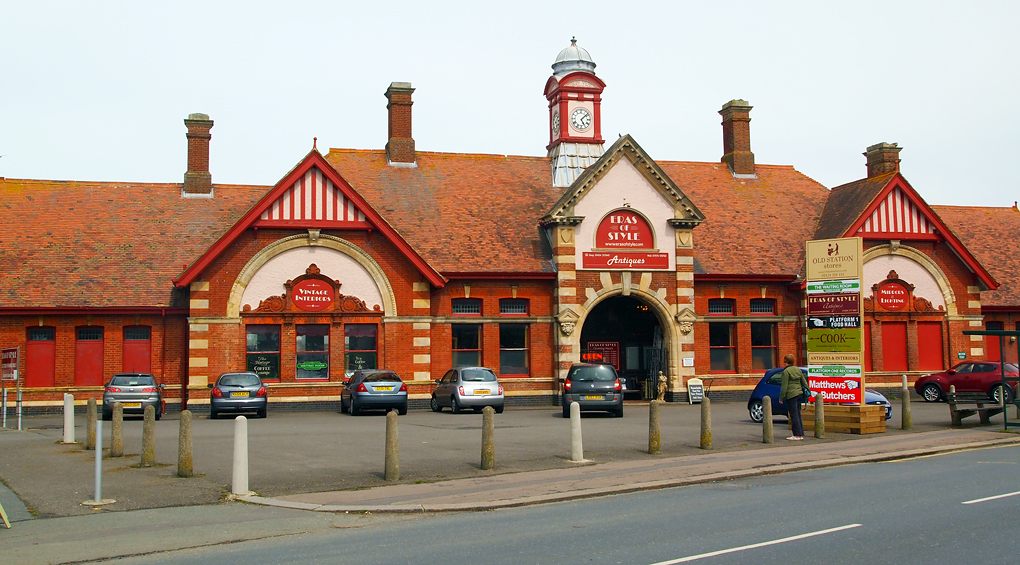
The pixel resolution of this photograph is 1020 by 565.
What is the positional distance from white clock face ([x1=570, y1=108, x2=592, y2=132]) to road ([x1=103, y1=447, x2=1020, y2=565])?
2670cm

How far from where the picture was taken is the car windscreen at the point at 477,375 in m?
28.7

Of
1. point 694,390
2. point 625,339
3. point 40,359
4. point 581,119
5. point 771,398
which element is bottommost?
point 694,390

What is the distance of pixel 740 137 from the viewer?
4078 cm

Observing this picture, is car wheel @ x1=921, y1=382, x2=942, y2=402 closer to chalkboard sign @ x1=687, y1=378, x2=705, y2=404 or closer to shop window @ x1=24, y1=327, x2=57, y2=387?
chalkboard sign @ x1=687, y1=378, x2=705, y2=404

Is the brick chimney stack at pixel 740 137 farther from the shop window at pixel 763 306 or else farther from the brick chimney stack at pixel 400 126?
the brick chimney stack at pixel 400 126

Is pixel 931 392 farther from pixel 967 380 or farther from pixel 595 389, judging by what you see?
pixel 595 389

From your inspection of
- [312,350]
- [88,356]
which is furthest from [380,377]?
[88,356]

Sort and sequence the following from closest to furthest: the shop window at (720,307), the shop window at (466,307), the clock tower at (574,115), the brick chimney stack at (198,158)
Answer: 1. the shop window at (466,307)
2. the brick chimney stack at (198,158)
3. the shop window at (720,307)
4. the clock tower at (574,115)

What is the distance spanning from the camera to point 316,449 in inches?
707

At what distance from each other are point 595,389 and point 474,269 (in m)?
8.31

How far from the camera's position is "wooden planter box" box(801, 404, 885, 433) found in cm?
2050

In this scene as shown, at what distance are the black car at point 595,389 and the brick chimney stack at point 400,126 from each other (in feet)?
46.4

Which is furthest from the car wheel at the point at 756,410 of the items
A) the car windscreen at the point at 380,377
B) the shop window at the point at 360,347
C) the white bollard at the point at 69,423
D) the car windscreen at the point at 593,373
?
the white bollard at the point at 69,423

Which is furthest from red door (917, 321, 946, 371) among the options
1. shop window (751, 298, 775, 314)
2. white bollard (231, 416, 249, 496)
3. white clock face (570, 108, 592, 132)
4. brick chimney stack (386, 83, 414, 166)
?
white bollard (231, 416, 249, 496)
